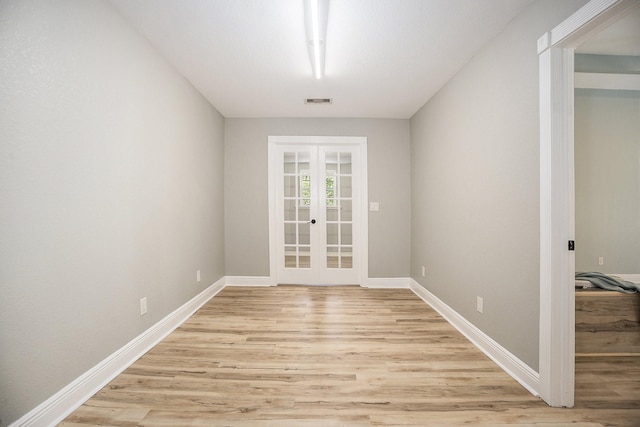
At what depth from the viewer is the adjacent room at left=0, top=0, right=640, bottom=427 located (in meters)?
1.42

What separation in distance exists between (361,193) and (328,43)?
2.29 metres

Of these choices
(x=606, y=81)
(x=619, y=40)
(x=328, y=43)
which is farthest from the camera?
(x=606, y=81)

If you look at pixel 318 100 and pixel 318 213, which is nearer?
pixel 318 100

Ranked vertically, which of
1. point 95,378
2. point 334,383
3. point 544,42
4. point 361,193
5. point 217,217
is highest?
point 544,42

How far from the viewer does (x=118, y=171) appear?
75.5 inches

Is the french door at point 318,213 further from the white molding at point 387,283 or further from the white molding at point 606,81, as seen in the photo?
the white molding at point 606,81

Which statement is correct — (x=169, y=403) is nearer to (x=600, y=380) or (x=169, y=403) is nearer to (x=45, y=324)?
(x=45, y=324)

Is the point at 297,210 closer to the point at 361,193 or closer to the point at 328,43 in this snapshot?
the point at 361,193

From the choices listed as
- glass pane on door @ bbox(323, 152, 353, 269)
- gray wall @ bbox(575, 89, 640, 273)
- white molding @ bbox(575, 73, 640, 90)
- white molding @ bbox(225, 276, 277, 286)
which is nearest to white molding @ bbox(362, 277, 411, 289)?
glass pane on door @ bbox(323, 152, 353, 269)

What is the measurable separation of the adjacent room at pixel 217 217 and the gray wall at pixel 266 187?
36 cm

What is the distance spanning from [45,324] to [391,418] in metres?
1.92

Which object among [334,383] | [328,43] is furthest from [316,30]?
[334,383]

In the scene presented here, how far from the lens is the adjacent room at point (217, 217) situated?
1423mm

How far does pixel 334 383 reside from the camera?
181 centimetres
